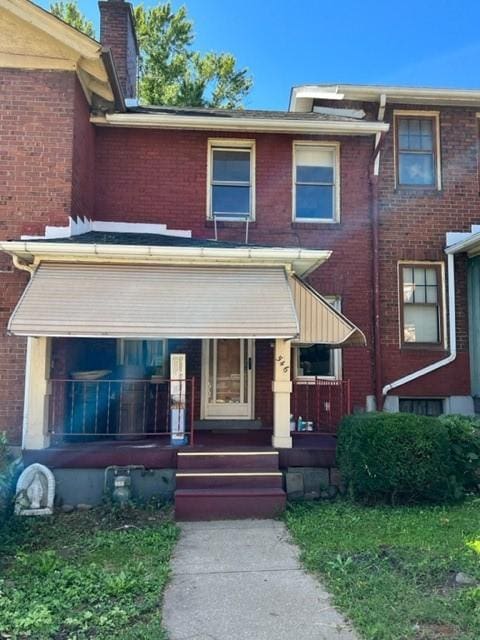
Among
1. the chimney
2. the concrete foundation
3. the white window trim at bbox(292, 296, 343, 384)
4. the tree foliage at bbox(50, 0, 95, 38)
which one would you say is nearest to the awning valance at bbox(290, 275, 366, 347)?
the white window trim at bbox(292, 296, 343, 384)

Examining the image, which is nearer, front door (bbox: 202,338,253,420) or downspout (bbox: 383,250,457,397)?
front door (bbox: 202,338,253,420)

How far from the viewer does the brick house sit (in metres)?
6.90

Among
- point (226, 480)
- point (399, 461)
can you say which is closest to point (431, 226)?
point (399, 461)

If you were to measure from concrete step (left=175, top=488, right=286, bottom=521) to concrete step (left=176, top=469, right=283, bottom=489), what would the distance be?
0.21 metres

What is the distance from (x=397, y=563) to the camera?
15.3 feet

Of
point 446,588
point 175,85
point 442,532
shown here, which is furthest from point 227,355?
point 175,85

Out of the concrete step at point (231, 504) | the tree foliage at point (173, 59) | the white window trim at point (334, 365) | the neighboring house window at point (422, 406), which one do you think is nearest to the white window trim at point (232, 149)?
the white window trim at point (334, 365)

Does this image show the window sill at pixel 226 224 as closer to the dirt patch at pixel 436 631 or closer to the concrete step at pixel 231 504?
the concrete step at pixel 231 504

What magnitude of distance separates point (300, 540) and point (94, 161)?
753 cm

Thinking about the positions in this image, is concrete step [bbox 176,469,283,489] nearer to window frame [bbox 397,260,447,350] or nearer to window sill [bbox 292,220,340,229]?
window frame [bbox 397,260,447,350]

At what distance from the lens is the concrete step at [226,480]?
261 inches

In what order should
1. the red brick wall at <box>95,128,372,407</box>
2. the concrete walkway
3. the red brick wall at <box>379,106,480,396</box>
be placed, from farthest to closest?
the red brick wall at <box>379,106,480,396</box>, the red brick wall at <box>95,128,372,407</box>, the concrete walkway

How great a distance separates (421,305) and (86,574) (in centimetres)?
793

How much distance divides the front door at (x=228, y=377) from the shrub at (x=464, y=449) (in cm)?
373
